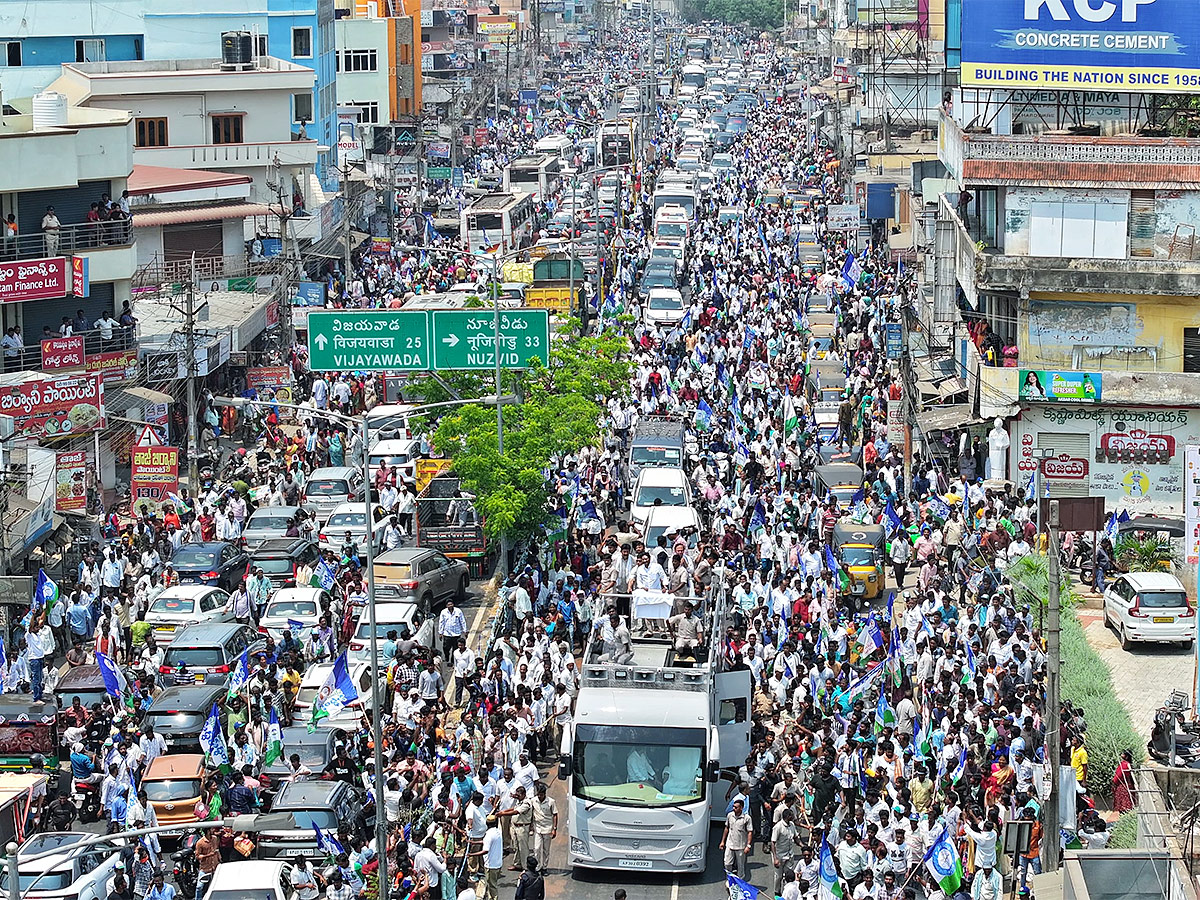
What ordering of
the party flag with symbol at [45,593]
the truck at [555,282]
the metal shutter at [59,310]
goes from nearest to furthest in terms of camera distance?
the party flag with symbol at [45,593] < the metal shutter at [59,310] < the truck at [555,282]

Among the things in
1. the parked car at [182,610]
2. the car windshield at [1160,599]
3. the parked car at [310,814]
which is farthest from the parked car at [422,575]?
the car windshield at [1160,599]

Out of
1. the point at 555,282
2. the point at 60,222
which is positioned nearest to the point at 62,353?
the point at 60,222

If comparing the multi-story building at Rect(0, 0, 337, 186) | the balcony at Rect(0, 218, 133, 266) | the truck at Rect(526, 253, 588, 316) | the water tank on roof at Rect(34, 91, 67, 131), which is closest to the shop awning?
the truck at Rect(526, 253, 588, 316)

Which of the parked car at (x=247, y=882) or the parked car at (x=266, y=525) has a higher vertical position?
the parked car at (x=266, y=525)

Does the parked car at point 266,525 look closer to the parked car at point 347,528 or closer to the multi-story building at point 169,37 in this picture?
the parked car at point 347,528

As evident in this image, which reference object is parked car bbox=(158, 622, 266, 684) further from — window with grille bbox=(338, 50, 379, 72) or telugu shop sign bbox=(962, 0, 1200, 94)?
window with grille bbox=(338, 50, 379, 72)

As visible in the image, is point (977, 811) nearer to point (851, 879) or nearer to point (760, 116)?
point (851, 879)

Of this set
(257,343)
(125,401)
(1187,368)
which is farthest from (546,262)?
(1187,368)

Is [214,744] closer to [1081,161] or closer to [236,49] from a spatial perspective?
[1081,161]
